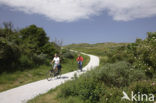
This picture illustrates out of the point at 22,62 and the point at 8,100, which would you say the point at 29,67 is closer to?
the point at 22,62

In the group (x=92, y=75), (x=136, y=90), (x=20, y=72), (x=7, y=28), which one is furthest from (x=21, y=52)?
(x=136, y=90)

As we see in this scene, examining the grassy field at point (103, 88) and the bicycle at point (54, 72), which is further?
the bicycle at point (54, 72)

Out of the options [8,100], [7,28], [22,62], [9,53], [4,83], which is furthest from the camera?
[7,28]

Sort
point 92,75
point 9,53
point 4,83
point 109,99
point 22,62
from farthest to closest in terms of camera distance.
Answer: point 22,62 < point 9,53 < point 4,83 < point 92,75 < point 109,99

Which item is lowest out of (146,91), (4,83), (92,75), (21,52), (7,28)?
(4,83)

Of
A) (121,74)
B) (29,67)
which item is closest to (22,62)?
(29,67)

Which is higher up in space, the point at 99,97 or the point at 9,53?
the point at 9,53

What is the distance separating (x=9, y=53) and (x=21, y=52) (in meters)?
1.92

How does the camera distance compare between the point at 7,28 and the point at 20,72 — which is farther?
the point at 7,28

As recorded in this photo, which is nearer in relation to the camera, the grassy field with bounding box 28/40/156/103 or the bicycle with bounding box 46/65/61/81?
the grassy field with bounding box 28/40/156/103

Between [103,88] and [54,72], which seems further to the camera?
[54,72]

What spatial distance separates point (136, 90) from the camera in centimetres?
527

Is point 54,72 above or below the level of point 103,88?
below

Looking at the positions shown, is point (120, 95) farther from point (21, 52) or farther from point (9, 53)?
point (21, 52)
